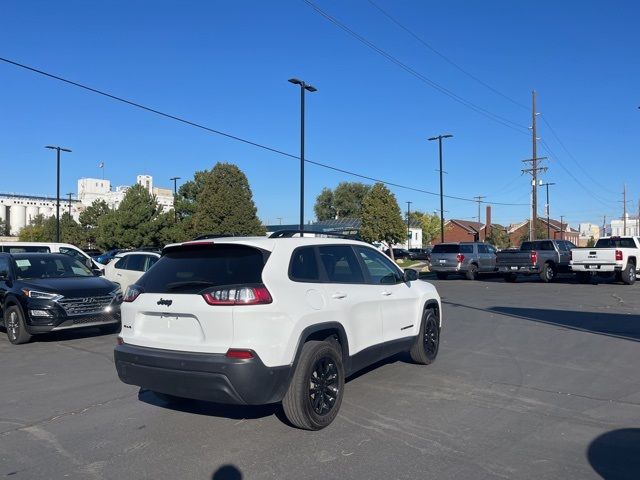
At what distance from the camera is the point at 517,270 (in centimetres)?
2556

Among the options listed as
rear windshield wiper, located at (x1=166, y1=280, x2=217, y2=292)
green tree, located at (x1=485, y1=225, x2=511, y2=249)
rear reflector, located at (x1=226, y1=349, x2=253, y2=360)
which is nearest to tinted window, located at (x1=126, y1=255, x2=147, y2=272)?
rear windshield wiper, located at (x1=166, y1=280, x2=217, y2=292)

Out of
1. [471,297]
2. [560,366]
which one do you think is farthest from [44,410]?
[471,297]

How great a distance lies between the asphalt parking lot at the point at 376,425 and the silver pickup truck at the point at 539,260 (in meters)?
17.1

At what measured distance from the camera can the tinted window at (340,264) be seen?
5893 millimetres

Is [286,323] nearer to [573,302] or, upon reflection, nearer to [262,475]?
[262,475]

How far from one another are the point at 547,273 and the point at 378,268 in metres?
21.3

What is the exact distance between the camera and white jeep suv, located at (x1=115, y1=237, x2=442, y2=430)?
4.72m

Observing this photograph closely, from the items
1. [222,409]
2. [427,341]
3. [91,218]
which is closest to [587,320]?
[427,341]

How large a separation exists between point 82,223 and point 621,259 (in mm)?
55983

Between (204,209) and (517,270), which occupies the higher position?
(204,209)

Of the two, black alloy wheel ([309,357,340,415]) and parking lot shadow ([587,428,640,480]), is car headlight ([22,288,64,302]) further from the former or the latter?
parking lot shadow ([587,428,640,480])

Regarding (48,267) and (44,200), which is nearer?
(48,267)

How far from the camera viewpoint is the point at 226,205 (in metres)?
47.7

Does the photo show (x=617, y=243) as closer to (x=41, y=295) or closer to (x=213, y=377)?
(x=41, y=295)
